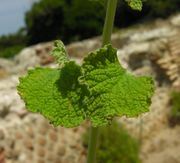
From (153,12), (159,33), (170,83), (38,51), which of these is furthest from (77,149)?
(153,12)

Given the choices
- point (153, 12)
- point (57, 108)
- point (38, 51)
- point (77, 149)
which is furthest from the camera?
point (153, 12)

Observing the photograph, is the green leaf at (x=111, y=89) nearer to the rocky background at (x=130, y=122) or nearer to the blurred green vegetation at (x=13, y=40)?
the rocky background at (x=130, y=122)

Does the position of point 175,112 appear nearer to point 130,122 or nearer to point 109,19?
point 130,122

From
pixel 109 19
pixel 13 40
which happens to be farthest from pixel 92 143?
pixel 13 40

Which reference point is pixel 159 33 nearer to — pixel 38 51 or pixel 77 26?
pixel 38 51

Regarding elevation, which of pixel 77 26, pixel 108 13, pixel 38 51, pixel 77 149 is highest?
pixel 77 26

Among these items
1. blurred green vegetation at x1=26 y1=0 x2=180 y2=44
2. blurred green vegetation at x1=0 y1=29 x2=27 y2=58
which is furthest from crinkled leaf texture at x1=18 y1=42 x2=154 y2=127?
blurred green vegetation at x1=0 y1=29 x2=27 y2=58
